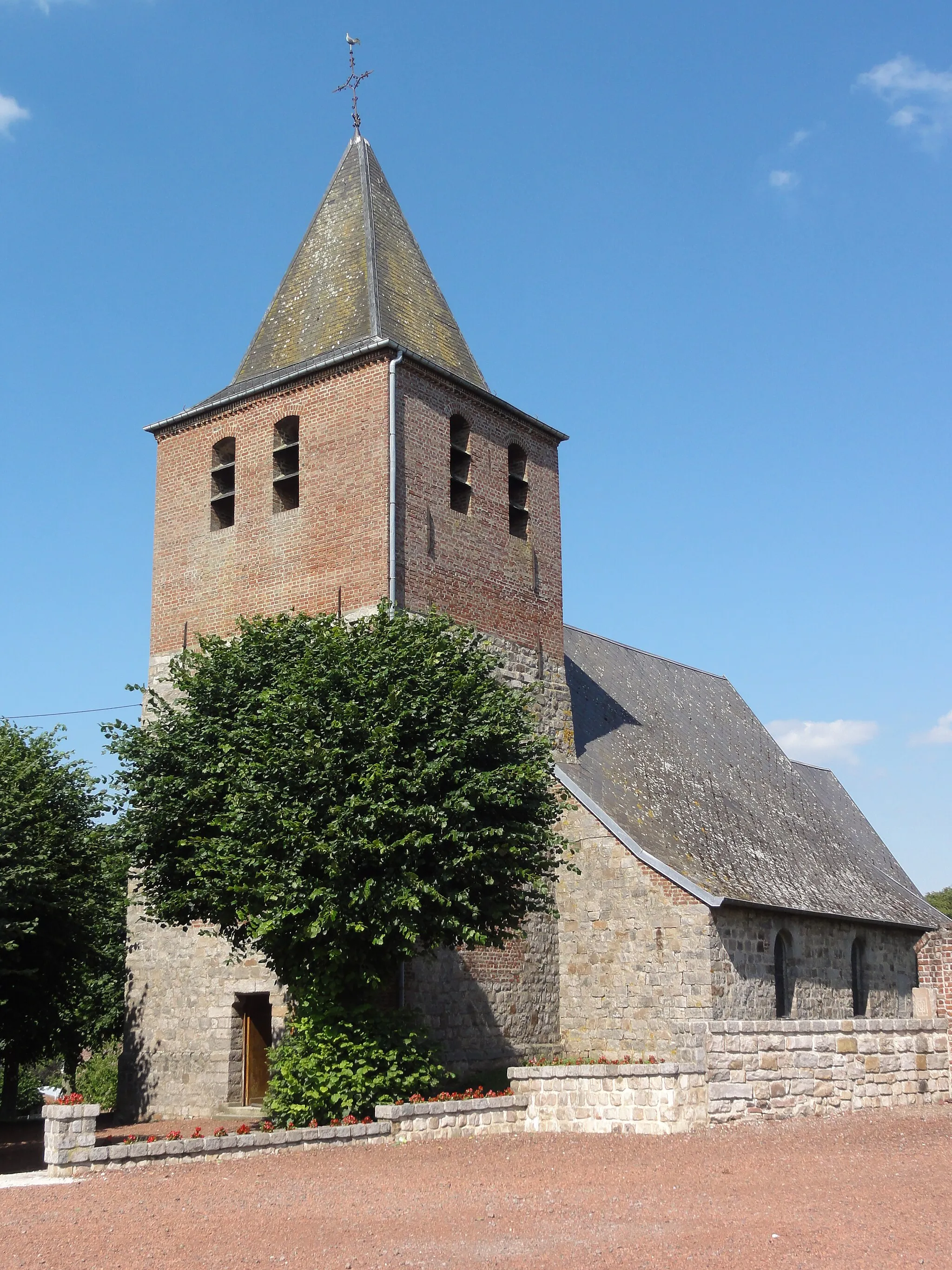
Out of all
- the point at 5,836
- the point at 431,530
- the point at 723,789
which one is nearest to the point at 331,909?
the point at 5,836

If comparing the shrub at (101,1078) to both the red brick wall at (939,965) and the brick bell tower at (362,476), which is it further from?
the red brick wall at (939,965)

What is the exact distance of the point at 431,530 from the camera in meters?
20.0

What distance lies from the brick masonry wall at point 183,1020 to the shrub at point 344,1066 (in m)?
3.17

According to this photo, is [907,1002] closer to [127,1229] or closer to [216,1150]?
[216,1150]

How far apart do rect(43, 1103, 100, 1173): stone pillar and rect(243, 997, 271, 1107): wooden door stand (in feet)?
22.3

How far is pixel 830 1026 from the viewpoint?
1427 centimetres

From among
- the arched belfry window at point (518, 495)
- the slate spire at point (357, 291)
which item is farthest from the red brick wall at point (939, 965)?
the slate spire at point (357, 291)

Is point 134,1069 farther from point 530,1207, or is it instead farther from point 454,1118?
point 530,1207

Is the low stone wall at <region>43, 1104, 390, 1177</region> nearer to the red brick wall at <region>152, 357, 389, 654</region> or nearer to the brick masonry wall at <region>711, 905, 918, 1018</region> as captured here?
the brick masonry wall at <region>711, 905, 918, 1018</region>

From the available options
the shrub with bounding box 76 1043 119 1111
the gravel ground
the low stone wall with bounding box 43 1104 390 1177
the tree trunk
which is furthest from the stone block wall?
the shrub with bounding box 76 1043 119 1111

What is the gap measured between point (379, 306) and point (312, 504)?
3743 millimetres

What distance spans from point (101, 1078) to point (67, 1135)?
21.7 metres

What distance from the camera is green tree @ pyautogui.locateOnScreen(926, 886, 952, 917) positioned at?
63219 millimetres

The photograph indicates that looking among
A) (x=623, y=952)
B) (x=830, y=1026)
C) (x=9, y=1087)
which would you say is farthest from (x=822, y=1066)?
(x=9, y=1087)
